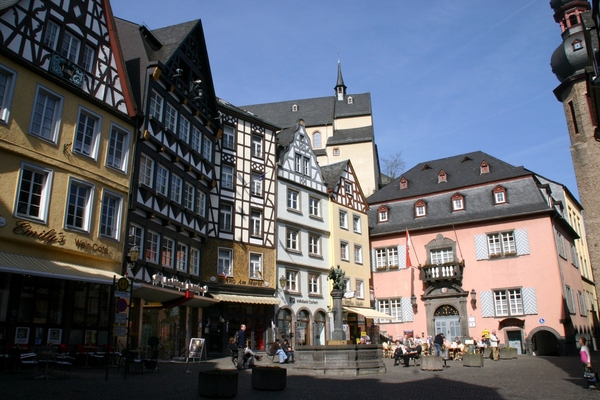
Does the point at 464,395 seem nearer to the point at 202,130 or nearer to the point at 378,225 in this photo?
the point at 202,130

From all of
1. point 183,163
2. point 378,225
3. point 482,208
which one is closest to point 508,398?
point 183,163

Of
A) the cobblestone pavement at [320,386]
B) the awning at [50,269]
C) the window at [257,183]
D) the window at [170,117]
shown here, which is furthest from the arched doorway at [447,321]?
the awning at [50,269]

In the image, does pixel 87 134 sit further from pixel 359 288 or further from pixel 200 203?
pixel 359 288

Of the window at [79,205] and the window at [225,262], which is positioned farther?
the window at [225,262]

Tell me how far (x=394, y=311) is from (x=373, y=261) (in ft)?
13.1

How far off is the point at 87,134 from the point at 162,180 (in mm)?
4533

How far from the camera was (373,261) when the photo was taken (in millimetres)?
39375

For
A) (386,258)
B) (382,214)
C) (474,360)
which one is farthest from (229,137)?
(474,360)

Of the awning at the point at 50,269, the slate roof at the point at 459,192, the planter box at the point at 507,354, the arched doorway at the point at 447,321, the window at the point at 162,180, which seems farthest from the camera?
the arched doorway at the point at 447,321

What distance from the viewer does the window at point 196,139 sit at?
25375 mm

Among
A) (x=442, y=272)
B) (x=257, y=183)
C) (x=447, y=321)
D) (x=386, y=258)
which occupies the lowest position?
(x=447, y=321)

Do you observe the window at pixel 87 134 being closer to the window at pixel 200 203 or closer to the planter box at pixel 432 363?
the window at pixel 200 203

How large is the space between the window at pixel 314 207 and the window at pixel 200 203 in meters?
8.93

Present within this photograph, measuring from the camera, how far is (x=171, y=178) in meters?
23.0
